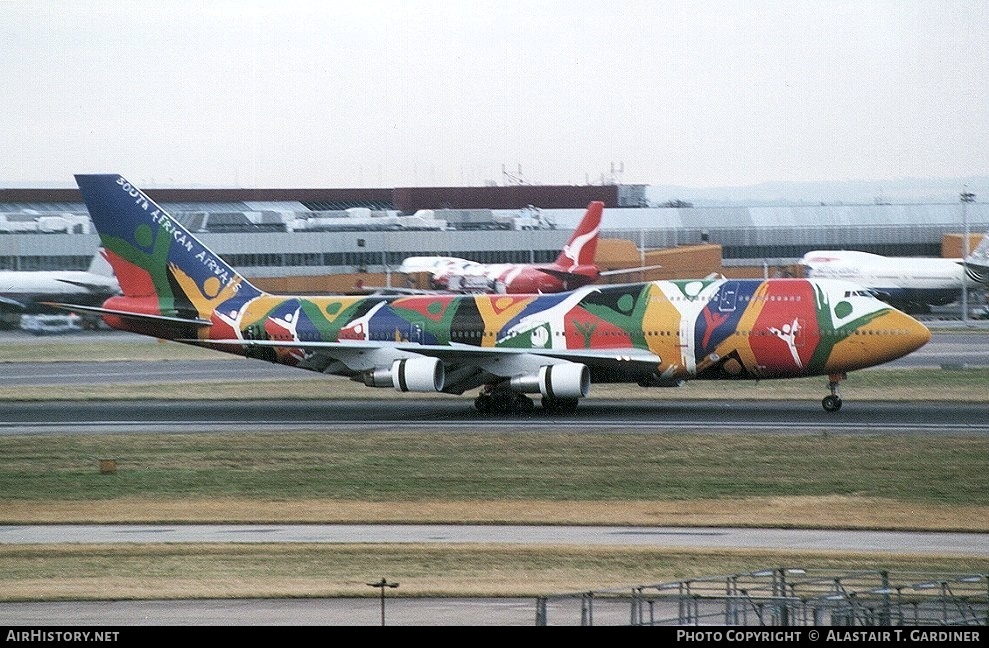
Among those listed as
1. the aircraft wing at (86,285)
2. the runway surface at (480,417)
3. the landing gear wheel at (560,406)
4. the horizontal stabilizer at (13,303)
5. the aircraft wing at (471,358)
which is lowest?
the runway surface at (480,417)

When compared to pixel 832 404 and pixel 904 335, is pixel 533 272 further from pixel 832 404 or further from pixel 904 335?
pixel 904 335

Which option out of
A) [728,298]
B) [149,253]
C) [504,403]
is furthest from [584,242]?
[728,298]

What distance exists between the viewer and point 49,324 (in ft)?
313

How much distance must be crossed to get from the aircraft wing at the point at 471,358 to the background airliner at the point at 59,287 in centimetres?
5677

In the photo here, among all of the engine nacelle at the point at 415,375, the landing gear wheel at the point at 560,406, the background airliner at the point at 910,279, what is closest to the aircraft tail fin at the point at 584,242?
the background airliner at the point at 910,279

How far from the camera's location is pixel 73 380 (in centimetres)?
6631

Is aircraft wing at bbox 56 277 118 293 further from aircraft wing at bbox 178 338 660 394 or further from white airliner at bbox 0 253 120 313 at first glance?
aircraft wing at bbox 178 338 660 394

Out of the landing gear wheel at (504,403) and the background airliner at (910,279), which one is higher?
the background airliner at (910,279)

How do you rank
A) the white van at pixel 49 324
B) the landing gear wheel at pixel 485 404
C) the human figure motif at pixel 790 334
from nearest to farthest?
the human figure motif at pixel 790 334
the landing gear wheel at pixel 485 404
the white van at pixel 49 324

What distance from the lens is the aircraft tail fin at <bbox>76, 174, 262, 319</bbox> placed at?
179 feet

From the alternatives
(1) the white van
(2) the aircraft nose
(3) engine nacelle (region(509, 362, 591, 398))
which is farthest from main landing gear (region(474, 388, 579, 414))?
(1) the white van

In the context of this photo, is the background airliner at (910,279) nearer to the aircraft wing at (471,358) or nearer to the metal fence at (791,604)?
the aircraft wing at (471,358)

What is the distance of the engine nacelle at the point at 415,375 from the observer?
162 ft

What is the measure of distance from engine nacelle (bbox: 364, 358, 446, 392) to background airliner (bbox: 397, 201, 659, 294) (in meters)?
54.5
